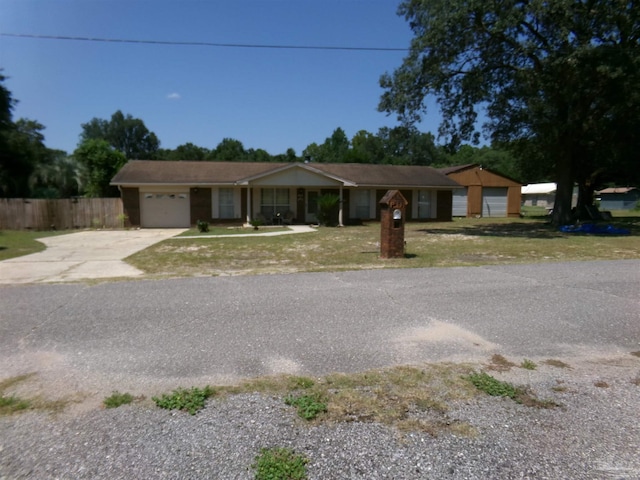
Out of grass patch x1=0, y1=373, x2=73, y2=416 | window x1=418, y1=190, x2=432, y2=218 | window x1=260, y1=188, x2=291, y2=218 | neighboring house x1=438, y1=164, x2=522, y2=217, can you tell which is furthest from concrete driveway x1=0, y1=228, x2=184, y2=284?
neighboring house x1=438, y1=164, x2=522, y2=217

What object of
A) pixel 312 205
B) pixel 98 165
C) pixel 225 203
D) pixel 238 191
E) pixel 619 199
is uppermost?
pixel 98 165

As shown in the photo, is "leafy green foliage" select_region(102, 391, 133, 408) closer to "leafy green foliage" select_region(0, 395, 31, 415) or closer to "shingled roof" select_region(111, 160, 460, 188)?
"leafy green foliage" select_region(0, 395, 31, 415)

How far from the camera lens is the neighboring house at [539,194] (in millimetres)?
59638

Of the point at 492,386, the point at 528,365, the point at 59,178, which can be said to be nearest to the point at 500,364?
the point at 528,365

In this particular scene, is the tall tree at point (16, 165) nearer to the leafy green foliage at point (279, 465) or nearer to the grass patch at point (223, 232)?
the grass patch at point (223, 232)

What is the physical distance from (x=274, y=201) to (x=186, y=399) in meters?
22.2

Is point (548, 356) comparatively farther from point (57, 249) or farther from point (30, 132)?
point (30, 132)

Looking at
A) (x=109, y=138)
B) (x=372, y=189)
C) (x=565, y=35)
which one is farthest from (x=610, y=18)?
(x=109, y=138)

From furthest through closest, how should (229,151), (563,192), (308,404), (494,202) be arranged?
(229,151)
(494,202)
(563,192)
(308,404)

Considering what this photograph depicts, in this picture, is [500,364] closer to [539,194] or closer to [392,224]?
[392,224]

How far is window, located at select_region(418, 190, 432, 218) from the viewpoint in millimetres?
28547

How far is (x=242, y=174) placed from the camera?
26016 mm

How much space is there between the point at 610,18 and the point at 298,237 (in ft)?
49.7

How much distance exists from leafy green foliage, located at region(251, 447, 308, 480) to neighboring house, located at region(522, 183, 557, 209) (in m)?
63.2
